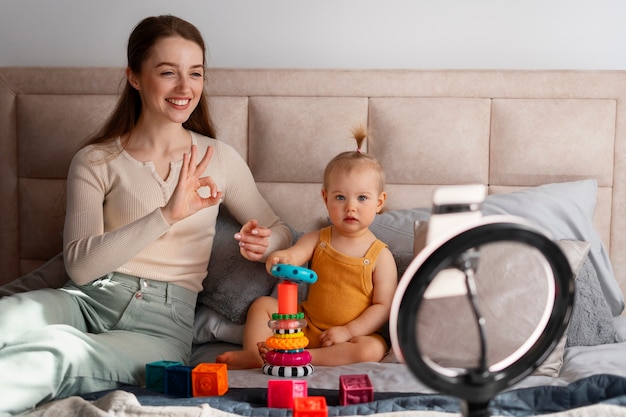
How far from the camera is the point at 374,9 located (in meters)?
2.34

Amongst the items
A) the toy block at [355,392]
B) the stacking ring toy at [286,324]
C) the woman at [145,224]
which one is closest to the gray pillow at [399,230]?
the woman at [145,224]

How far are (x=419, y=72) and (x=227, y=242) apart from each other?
75 centimetres

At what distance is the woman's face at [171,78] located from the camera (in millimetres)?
1879

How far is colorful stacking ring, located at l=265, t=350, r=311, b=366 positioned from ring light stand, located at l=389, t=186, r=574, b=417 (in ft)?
3.06

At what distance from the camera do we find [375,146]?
2250mm

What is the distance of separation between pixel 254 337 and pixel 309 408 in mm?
582

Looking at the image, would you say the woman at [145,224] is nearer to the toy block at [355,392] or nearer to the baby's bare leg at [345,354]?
the baby's bare leg at [345,354]

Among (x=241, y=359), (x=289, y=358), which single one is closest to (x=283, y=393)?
Result: (x=289, y=358)

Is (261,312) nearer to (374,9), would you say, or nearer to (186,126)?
(186,126)

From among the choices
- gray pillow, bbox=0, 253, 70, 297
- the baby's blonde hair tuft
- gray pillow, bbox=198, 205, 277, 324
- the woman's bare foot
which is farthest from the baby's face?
gray pillow, bbox=0, 253, 70, 297

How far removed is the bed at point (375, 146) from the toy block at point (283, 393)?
1.77ft

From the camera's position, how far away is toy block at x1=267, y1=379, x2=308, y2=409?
1.37m

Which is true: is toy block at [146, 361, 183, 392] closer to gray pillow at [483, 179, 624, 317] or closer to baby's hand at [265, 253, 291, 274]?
baby's hand at [265, 253, 291, 274]

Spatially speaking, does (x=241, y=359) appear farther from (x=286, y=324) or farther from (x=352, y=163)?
(x=352, y=163)
